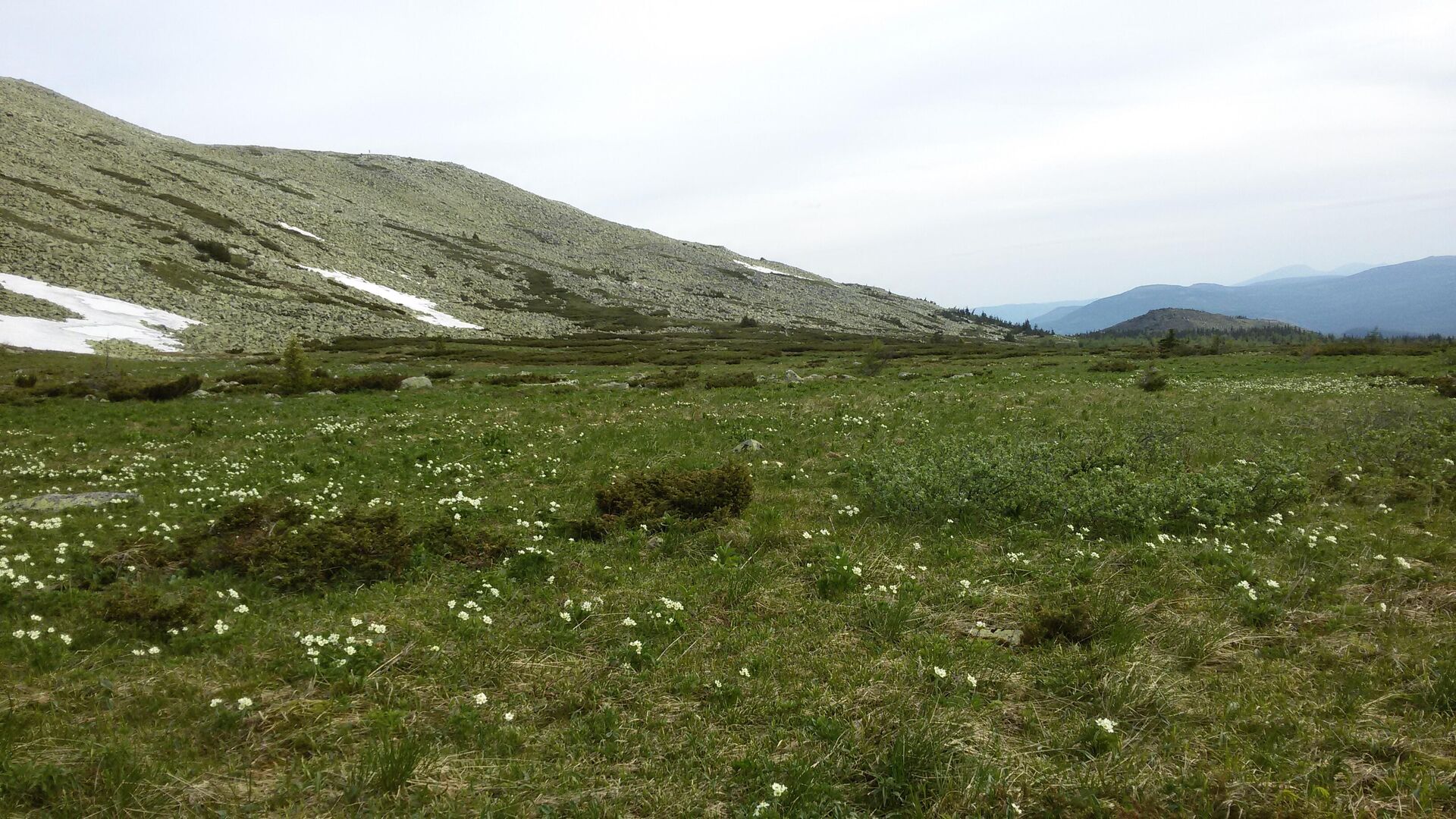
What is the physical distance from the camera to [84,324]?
5219 cm

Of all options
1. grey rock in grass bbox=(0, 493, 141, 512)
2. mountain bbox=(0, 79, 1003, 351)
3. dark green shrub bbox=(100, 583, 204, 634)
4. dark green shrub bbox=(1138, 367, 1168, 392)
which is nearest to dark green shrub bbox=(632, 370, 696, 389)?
dark green shrub bbox=(1138, 367, 1168, 392)

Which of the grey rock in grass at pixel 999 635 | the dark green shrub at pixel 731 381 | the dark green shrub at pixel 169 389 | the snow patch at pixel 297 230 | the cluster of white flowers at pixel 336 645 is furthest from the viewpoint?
the snow patch at pixel 297 230

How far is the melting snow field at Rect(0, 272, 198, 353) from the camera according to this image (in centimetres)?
4653

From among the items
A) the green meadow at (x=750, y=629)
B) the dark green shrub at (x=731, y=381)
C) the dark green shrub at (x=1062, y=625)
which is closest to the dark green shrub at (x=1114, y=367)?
the dark green shrub at (x=731, y=381)

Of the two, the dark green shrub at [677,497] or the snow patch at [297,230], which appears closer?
the dark green shrub at [677,497]

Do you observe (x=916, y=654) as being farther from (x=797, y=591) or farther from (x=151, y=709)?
(x=151, y=709)

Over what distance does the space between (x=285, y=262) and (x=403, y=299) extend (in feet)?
53.0

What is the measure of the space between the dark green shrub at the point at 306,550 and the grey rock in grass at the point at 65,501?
4.25 meters

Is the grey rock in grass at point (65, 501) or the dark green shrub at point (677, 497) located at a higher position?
the dark green shrub at point (677, 497)

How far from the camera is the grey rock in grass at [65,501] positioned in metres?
12.9

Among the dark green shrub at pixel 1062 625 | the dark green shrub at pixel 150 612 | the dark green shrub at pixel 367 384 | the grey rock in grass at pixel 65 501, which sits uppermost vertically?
the dark green shrub at pixel 1062 625

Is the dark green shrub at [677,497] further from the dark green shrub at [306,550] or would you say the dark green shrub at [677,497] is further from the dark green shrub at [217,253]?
the dark green shrub at [217,253]

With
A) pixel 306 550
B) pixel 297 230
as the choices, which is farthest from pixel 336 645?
pixel 297 230

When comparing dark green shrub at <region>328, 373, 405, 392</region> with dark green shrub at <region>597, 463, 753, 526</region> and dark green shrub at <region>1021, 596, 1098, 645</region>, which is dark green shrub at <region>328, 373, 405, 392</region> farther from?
dark green shrub at <region>1021, 596, 1098, 645</region>
